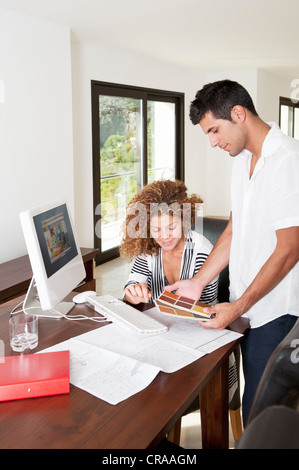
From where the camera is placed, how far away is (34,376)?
1.19 meters

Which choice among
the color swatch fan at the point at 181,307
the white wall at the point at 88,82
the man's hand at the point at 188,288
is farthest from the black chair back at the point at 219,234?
the white wall at the point at 88,82

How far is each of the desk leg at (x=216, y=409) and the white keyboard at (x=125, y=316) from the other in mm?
226

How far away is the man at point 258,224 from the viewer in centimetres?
156

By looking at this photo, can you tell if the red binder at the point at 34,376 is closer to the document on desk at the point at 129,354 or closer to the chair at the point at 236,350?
the document on desk at the point at 129,354

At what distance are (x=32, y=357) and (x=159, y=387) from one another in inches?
14.8

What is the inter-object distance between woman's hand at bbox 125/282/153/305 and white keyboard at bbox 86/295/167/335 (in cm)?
5

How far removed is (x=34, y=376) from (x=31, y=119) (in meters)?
3.15

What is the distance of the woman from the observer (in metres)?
1.95

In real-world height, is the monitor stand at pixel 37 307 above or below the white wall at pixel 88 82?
below

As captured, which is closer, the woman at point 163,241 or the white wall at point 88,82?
the woman at point 163,241

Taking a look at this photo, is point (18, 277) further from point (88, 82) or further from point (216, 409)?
point (88, 82)

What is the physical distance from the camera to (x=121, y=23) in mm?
4250

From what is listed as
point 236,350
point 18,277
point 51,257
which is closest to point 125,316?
point 51,257

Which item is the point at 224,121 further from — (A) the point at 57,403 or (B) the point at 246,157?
(A) the point at 57,403
